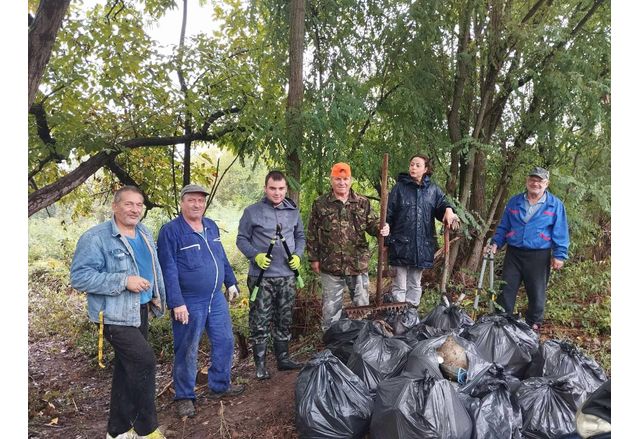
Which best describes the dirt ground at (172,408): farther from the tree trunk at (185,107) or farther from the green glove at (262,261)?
the tree trunk at (185,107)

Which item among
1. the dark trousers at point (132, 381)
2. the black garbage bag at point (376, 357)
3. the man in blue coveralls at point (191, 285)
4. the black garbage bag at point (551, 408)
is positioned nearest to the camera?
the black garbage bag at point (551, 408)

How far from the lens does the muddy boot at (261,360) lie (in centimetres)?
386

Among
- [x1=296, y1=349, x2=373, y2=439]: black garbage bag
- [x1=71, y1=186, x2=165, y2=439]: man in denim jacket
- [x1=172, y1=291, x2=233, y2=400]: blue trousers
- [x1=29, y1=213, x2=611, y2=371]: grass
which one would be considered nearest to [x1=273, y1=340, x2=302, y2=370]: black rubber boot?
[x1=172, y1=291, x2=233, y2=400]: blue trousers

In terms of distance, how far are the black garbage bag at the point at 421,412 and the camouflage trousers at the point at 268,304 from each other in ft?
4.93

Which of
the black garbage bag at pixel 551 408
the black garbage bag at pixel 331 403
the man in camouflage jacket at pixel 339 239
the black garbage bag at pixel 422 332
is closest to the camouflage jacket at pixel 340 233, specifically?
the man in camouflage jacket at pixel 339 239

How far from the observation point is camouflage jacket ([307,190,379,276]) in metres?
4.02

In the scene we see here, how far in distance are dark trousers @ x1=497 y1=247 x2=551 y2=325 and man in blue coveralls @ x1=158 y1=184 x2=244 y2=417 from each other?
279cm

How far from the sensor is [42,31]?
2574 mm

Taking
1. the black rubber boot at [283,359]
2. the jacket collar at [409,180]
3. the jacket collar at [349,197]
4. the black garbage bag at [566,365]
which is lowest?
the black rubber boot at [283,359]

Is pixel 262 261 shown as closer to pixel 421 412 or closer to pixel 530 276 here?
pixel 421 412

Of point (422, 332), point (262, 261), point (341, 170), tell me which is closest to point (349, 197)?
point (341, 170)

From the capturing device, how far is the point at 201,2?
228 inches

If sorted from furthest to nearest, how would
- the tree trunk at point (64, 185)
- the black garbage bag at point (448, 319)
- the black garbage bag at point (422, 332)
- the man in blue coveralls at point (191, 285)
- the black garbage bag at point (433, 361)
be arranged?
the tree trunk at point (64, 185)
the black garbage bag at point (448, 319)
the black garbage bag at point (422, 332)
the man in blue coveralls at point (191, 285)
the black garbage bag at point (433, 361)

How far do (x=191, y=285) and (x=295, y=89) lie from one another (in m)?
2.17
